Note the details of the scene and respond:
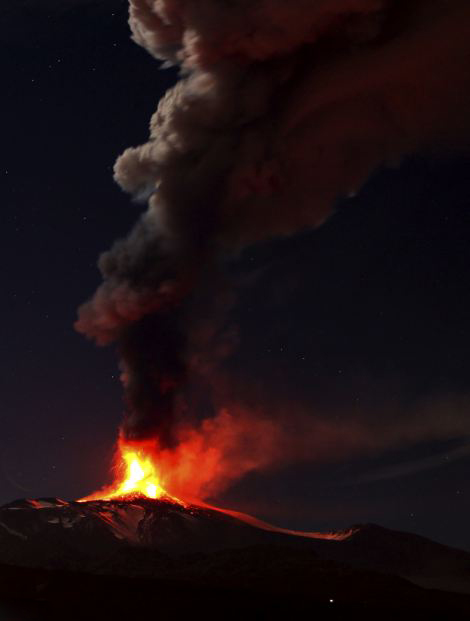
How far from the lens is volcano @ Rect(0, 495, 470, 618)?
402 ft

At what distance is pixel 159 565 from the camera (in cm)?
14462

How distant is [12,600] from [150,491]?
82.1m

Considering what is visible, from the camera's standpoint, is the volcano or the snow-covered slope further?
the snow-covered slope

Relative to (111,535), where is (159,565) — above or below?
below

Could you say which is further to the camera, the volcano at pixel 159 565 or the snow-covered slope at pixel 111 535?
the snow-covered slope at pixel 111 535

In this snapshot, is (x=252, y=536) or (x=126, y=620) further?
(x=252, y=536)

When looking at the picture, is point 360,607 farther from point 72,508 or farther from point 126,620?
point 72,508

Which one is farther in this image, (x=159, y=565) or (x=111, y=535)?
(x=111, y=535)

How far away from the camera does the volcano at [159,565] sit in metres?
123

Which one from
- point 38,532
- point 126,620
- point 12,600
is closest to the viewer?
point 126,620

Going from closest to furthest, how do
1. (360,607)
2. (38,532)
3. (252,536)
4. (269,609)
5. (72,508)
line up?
(269,609) < (360,607) < (38,532) < (72,508) < (252,536)

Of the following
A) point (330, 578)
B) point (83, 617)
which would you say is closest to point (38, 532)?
point (330, 578)

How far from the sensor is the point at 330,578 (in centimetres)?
13575

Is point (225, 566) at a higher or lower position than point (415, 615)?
higher
